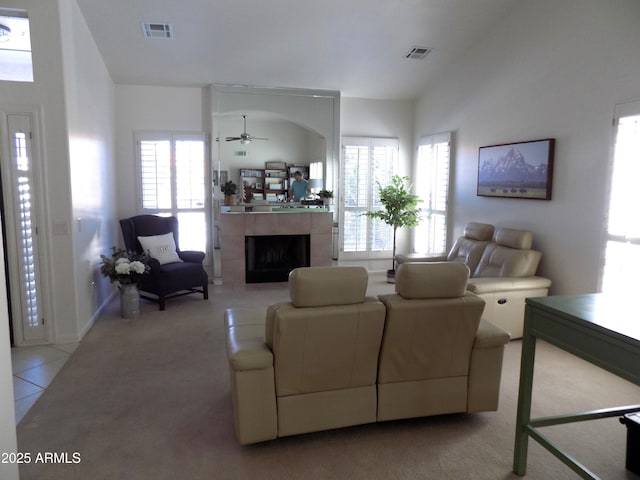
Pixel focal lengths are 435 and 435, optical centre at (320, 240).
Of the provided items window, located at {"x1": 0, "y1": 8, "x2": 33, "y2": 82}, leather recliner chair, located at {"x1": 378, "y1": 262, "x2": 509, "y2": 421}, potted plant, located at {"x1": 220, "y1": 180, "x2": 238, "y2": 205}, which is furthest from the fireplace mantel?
leather recliner chair, located at {"x1": 378, "y1": 262, "x2": 509, "y2": 421}

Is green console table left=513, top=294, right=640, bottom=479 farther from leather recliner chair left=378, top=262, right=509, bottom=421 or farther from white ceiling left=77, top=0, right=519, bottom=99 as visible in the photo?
white ceiling left=77, top=0, right=519, bottom=99

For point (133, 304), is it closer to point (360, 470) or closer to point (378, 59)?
point (360, 470)

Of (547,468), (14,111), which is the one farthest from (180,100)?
(547,468)

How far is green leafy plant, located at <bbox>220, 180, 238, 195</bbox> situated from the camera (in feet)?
23.3

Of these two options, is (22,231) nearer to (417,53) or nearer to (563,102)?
(417,53)

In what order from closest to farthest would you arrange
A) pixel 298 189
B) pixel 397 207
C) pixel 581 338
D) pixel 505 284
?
pixel 581 338
pixel 505 284
pixel 397 207
pixel 298 189

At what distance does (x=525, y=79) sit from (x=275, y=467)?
5.03m

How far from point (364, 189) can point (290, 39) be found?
2.95 metres

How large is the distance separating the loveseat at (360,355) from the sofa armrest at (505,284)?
1.49 meters

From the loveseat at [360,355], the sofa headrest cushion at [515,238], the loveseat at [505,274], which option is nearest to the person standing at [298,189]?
the loveseat at [505,274]

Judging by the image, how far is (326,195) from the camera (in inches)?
300

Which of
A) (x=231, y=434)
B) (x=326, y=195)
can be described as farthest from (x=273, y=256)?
(x=231, y=434)

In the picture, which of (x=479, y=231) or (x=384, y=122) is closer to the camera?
(x=479, y=231)

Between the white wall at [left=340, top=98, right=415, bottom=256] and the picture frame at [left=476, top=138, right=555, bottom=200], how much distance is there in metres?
2.11
